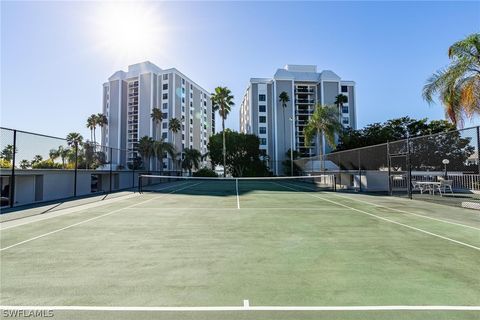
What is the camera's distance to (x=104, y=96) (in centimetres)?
9231

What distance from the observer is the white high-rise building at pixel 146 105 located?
82500 mm

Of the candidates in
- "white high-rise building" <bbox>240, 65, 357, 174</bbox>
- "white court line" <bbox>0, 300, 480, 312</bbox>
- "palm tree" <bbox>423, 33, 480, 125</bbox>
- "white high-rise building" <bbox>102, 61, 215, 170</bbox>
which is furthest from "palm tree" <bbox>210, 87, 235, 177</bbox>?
"white court line" <bbox>0, 300, 480, 312</bbox>

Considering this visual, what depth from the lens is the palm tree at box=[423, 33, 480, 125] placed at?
13.5 metres

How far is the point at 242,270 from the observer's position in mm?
5086

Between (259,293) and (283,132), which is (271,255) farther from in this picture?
(283,132)

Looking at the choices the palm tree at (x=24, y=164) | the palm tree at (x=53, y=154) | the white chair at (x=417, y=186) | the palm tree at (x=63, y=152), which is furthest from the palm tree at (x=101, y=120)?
the white chair at (x=417, y=186)

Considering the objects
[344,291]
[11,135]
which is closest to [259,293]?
[344,291]

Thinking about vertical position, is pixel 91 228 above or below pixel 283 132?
below

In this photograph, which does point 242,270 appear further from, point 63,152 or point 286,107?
point 286,107

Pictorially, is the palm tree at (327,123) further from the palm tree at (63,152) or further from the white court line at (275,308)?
the white court line at (275,308)

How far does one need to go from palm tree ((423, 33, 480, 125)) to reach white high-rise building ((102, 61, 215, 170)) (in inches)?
2782

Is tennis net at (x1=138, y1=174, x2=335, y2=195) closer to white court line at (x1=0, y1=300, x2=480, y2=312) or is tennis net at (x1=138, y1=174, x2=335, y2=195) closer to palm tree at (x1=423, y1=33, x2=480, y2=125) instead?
palm tree at (x1=423, y1=33, x2=480, y2=125)

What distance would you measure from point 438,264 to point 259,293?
12.4ft

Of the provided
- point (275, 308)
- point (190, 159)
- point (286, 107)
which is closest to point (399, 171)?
point (275, 308)
